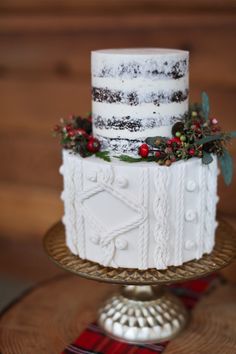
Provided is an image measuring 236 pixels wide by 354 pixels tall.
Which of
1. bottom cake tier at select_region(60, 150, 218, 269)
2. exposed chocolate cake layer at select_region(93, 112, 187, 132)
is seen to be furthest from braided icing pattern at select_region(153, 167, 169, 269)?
exposed chocolate cake layer at select_region(93, 112, 187, 132)

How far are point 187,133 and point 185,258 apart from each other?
0.27 meters

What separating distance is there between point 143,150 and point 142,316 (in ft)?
1.34

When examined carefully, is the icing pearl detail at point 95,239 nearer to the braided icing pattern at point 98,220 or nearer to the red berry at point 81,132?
the braided icing pattern at point 98,220

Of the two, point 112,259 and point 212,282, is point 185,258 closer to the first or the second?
point 112,259

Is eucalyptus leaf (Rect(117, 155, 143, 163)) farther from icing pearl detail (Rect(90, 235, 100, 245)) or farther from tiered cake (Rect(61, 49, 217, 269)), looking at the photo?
icing pearl detail (Rect(90, 235, 100, 245))

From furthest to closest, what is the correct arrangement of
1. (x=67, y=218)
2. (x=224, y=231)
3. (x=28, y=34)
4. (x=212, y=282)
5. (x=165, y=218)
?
(x=28, y=34)
(x=212, y=282)
(x=224, y=231)
(x=67, y=218)
(x=165, y=218)

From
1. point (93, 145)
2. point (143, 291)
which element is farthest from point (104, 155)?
point (143, 291)

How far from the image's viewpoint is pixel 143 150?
965 millimetres

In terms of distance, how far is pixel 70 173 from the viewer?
1039mm

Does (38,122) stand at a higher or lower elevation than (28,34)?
lower

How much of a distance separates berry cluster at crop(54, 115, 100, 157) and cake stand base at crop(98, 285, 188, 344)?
1.20 ft

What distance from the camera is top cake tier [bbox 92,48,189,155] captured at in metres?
0.96

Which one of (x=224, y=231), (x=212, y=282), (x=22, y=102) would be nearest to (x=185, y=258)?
(x=224, y=231)

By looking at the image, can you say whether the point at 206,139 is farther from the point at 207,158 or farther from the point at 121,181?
the point at 121,181
